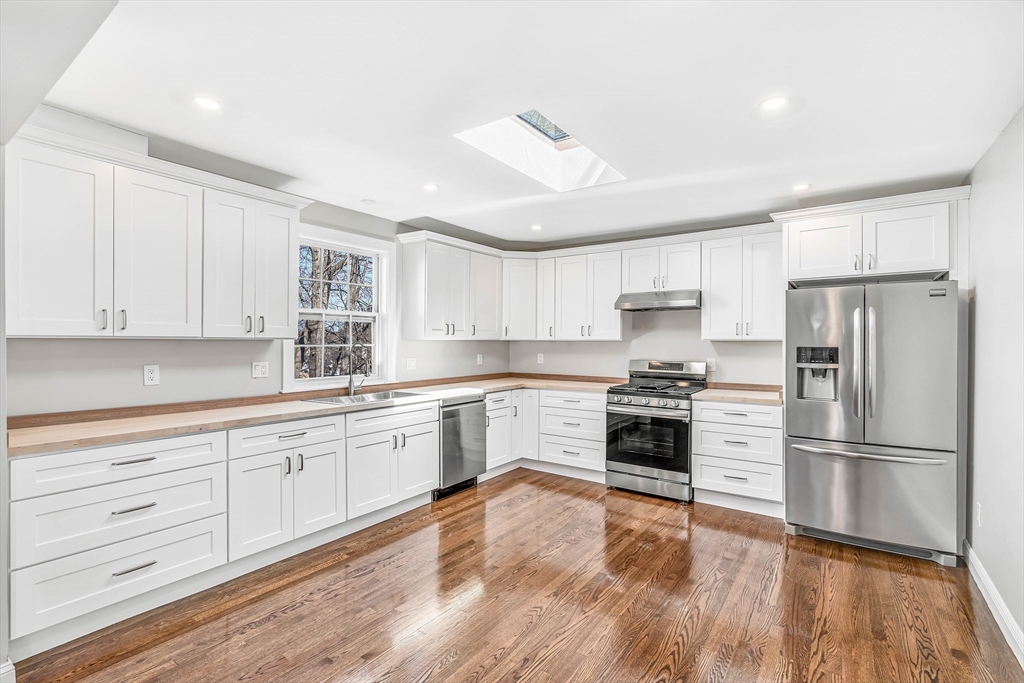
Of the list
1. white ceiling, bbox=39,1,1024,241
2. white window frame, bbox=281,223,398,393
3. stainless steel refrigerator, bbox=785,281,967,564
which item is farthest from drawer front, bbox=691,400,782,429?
white window frame, bbox=281,223,398,393

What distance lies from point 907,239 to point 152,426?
4618mm

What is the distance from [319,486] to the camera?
3141 millimetres

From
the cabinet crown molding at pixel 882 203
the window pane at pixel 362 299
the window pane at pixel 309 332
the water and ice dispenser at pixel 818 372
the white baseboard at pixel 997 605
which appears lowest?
the white baseboard at pixel 997 605

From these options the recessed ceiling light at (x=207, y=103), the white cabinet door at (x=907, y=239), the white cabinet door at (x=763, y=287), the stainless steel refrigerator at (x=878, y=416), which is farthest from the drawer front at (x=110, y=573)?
the white cabinet door at (x=907, y=239)

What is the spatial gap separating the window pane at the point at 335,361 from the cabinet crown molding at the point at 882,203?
3.57 m

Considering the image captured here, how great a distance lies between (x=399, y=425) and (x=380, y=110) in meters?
2.18

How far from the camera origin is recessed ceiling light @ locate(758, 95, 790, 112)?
2226 millimetres

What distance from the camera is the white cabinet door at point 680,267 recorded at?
175 inches

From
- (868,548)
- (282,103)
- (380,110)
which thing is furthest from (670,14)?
(868,548)

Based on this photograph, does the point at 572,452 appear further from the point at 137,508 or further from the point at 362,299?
the point at 137,508

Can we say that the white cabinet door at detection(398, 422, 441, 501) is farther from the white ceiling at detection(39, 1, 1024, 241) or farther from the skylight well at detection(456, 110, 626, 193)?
the skylight well at detection(456, 110, 626, 193)

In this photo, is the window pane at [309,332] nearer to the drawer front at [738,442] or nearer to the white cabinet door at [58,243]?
the white cabinet door at [58,243]

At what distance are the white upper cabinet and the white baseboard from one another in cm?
369

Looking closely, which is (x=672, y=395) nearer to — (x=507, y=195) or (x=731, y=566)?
(x=731, y=566)
